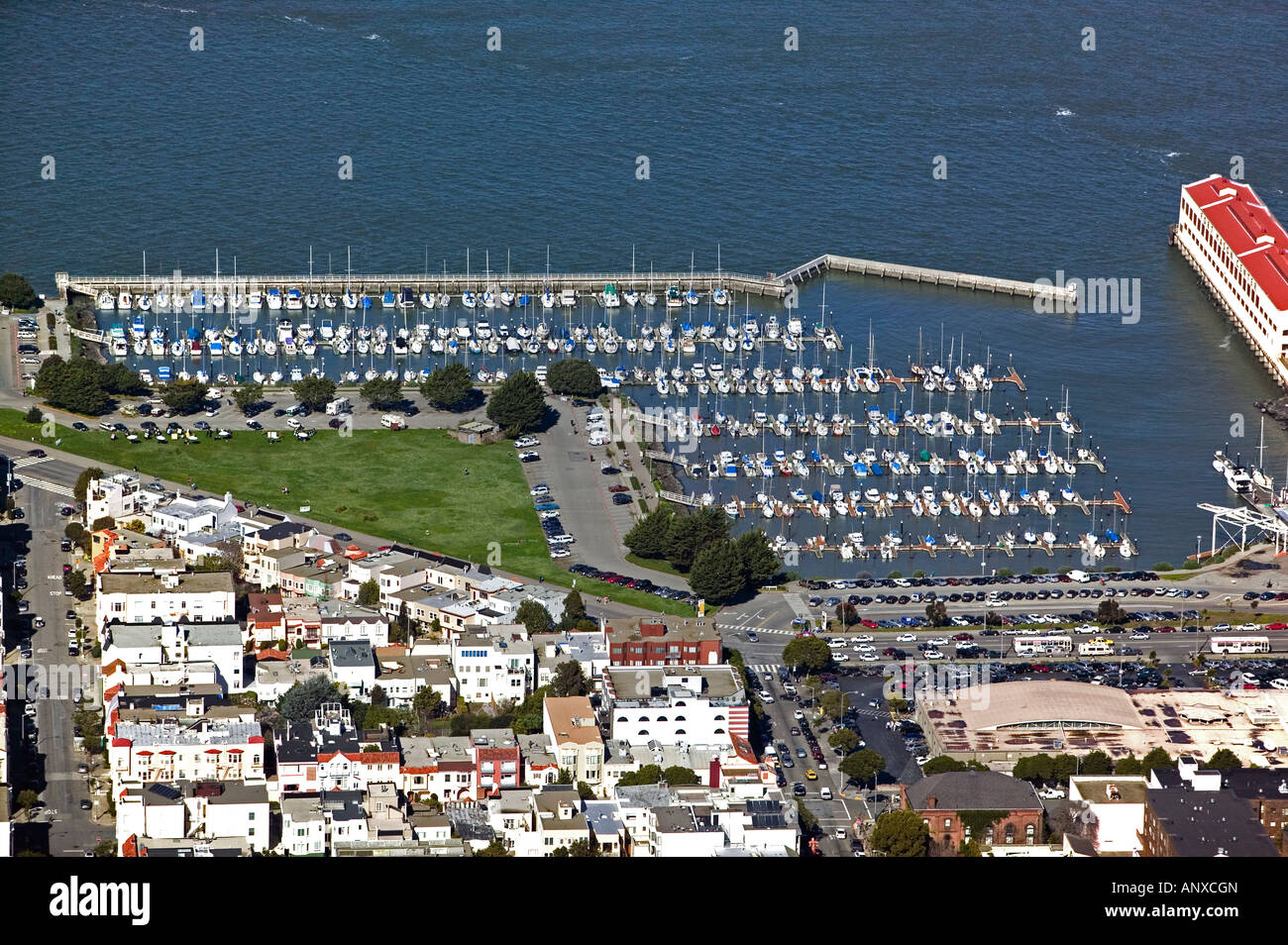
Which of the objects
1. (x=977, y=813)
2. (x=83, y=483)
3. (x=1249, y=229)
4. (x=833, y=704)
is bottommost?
(x=977, y=813)

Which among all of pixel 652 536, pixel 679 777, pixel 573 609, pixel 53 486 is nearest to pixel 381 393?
pixel 53 486

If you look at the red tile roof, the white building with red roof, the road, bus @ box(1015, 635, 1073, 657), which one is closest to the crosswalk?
the road

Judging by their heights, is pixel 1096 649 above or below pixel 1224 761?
above

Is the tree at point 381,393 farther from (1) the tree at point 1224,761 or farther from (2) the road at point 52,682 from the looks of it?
(1) the tree at point 1224,761

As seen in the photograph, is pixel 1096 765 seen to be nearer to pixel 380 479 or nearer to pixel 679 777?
pixel 679 777
